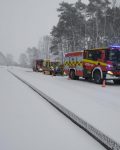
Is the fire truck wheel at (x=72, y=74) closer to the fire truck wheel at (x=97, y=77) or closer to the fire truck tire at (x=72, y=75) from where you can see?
the fire truck tire at (x=72, y=75)

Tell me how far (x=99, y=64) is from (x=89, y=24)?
41.5 meters

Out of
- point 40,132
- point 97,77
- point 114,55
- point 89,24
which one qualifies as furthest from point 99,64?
point 89,24

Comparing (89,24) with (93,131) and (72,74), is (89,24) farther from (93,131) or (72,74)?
(93,131)

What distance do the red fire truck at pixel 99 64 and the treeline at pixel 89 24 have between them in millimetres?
26797

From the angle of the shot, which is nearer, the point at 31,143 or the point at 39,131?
the point at 31,143

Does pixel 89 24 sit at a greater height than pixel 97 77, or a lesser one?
greater

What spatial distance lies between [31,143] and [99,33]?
54.1m

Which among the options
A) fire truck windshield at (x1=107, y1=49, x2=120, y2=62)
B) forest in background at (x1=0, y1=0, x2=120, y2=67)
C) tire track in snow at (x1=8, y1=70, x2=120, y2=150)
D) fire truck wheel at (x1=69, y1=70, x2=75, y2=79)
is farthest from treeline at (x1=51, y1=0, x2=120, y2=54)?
tire track in snow at (x1=8, y1=70, x2=120, y2=150)

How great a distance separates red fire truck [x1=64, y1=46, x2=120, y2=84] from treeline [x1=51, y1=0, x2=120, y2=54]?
26.8 m

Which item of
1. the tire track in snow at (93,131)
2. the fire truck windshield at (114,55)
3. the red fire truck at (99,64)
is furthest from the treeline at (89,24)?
the tire track in snow at (93,131)

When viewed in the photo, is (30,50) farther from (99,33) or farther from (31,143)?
(31,143)

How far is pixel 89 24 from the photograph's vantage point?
63250 mm

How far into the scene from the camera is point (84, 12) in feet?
204

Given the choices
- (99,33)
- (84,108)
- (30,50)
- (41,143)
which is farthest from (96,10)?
(30,50)
